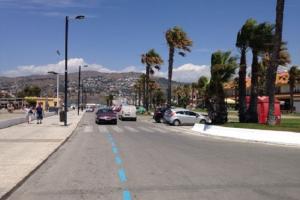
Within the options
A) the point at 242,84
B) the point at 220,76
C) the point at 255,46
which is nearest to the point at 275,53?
the point at 255,46

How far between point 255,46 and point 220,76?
12.6ft

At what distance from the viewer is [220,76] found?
39750mm

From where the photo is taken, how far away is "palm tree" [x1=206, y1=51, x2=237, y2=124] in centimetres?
3941

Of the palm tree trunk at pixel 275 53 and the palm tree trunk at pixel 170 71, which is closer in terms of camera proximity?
the palm tree trunk at pixel 275 53

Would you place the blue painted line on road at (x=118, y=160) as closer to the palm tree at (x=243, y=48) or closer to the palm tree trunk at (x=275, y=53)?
the palm tree trunk at (x=275, y=53)

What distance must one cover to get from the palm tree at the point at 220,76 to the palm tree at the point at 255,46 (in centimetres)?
177

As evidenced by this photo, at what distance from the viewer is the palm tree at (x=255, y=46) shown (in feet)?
121

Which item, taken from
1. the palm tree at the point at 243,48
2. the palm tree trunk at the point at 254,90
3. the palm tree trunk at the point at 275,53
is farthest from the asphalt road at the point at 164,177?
the palm tree at the point at 243,48

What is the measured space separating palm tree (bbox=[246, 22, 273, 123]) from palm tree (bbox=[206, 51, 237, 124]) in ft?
5.81

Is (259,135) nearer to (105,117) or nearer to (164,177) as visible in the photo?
(164,177)

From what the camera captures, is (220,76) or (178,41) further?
(178,41)

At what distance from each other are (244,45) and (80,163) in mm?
24431

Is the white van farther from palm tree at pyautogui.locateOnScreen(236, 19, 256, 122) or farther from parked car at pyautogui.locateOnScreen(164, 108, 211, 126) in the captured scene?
palm tree at pyautogui.locateOnScreen(236, 19, 256, 122)

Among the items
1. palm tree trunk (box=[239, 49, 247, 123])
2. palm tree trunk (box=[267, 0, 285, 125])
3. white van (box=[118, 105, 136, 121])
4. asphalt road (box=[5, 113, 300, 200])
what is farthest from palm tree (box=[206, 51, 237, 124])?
white van (box=[118, 105, 136, 121])
